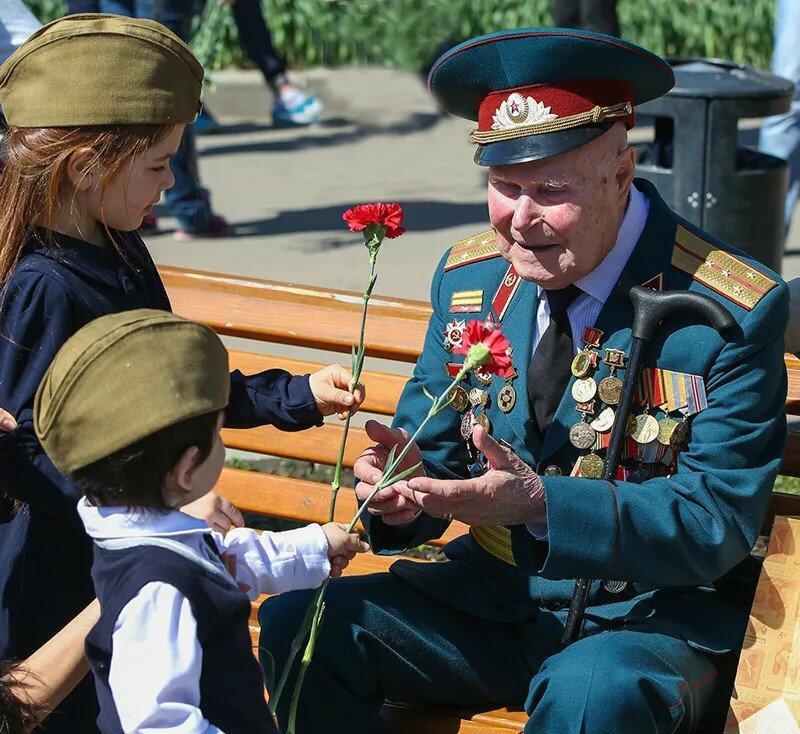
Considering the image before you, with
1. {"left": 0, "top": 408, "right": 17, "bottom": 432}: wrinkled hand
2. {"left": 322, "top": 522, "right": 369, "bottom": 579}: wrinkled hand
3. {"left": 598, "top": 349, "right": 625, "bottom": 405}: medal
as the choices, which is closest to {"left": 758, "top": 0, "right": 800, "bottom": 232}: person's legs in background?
{"left": 598, "top": 349, "right": 625, "bottom": 405}: medal

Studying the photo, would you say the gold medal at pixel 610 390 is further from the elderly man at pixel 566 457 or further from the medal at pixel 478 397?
the medal at pixel 478 397

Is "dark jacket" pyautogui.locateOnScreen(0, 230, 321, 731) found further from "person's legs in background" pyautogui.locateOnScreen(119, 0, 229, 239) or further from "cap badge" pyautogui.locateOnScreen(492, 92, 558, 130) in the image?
"person's legs in background" pyautogui.locateOnScreen(119, 0, 229, 239)

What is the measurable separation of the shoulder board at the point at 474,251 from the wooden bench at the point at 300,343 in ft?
1.38

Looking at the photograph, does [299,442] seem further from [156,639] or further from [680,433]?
[156,639]

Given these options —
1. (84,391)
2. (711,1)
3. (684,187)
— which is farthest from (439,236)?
(84,391)

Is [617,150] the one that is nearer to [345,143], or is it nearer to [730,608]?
[730,608]

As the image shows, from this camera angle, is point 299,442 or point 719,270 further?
point 299,442

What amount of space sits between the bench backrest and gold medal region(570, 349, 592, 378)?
0.76 m

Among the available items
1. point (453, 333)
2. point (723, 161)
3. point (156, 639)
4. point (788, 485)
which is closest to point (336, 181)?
point (723, 161)

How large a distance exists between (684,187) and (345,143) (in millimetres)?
5286

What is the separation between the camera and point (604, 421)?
2.91 meters

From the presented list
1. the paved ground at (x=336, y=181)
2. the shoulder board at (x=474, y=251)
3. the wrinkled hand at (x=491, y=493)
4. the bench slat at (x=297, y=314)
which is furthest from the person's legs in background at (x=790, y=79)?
the wrinkled hand at (x=491, y=493)

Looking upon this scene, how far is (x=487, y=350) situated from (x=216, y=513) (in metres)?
0.68

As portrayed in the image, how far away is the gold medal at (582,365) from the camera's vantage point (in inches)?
115
